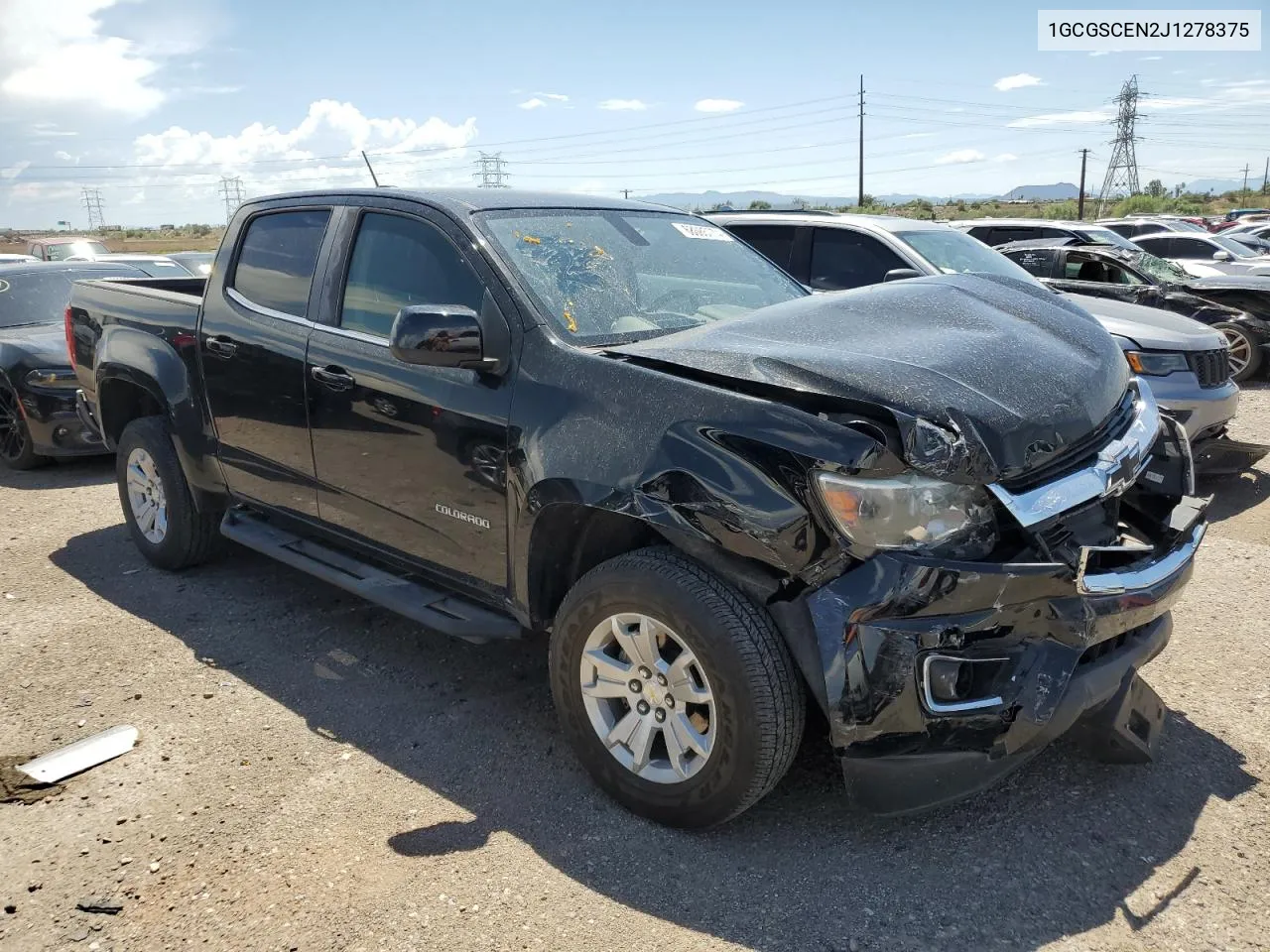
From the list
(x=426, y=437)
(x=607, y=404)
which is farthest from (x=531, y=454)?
(x=426, y=437)

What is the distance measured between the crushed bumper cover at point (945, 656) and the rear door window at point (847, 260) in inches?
192

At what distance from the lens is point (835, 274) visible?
731 cm

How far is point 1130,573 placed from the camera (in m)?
2.68

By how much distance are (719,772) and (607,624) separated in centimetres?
54

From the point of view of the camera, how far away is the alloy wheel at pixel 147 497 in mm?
5094

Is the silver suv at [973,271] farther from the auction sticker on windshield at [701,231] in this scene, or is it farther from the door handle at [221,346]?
the door handle at [221,346]

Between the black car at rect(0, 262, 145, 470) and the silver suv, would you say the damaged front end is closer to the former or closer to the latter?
the silver suv

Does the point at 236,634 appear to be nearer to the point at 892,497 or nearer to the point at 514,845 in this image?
the point at 514,845

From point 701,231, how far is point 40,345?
5.95 m

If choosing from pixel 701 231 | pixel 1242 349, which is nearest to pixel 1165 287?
pixel 1242 349

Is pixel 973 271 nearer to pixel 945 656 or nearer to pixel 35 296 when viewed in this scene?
pixel 945 656

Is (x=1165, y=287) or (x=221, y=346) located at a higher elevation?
(x=221, y=346)

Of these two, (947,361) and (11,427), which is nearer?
(947,361)

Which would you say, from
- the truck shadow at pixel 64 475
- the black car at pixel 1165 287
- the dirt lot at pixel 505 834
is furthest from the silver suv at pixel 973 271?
the truck shadow at pixel 64 475
